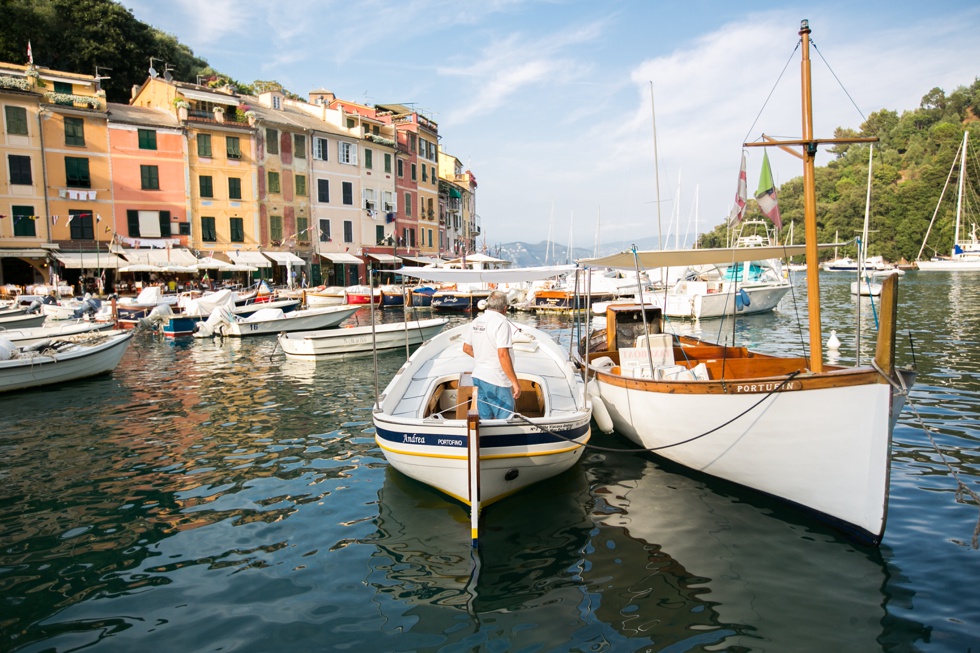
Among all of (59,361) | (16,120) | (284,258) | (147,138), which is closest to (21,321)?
(59,361)

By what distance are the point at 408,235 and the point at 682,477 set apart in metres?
45.6

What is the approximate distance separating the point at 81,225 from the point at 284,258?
11.2 meters

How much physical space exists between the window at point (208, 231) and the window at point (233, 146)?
4.41m

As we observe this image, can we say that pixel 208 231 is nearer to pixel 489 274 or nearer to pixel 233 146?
pixel 233 146

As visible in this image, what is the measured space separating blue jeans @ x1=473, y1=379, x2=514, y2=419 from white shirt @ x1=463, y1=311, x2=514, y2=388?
6 centimetres

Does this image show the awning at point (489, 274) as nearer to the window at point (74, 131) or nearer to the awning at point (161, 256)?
the awning at point (161, 256)

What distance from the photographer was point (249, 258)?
3878 centimetres

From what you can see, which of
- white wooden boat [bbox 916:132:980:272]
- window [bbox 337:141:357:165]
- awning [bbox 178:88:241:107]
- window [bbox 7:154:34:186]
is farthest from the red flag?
white wooden boat [bbox 916:132:980:272]

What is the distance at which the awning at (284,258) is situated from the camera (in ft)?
131

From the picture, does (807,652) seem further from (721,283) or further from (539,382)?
(721,283)

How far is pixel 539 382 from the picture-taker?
29.8 ft

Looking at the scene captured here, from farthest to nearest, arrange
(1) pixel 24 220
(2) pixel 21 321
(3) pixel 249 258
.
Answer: (3) pixel 249 258
(1) pixel 24 220
(2) pixel 21 321

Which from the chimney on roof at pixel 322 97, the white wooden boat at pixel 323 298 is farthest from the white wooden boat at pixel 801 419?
the chimney on roof at pixel 322 97

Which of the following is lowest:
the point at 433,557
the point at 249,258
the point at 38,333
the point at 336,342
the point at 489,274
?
the point at 433,557
